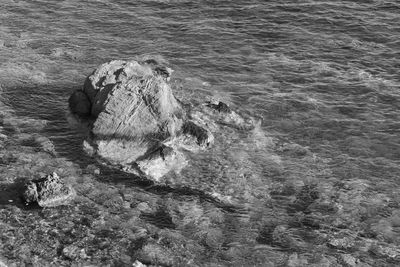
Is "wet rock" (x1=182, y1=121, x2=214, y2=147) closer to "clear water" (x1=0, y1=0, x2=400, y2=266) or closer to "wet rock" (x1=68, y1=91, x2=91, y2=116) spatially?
"clear water" (x1=0, y1=0, x2=400, y2=266)

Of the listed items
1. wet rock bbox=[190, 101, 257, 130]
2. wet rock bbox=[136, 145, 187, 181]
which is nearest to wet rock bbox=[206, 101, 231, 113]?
wet rock bbox=[190, 101, 257, 130]

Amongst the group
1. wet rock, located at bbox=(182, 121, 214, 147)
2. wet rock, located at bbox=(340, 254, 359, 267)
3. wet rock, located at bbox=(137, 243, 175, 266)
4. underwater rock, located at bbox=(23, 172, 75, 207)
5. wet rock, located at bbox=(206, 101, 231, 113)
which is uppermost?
wet rock, located at bbox=(206, 101, 231, 113)

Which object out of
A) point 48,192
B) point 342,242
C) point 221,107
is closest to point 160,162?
point 48,192

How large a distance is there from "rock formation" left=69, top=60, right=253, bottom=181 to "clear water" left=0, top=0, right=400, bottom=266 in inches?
34.7

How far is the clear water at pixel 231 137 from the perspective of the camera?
67.0 ft

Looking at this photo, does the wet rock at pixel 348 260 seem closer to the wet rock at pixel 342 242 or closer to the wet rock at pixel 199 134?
the wet rock at pixel 342 242

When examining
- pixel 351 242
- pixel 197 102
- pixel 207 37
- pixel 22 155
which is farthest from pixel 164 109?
pixel 207 37

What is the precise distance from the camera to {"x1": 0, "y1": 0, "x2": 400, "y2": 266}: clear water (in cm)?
2042

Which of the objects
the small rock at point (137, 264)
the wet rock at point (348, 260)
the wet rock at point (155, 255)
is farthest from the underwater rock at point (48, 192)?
the wet rock at point (348, 260)

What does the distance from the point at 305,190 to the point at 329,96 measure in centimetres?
1041

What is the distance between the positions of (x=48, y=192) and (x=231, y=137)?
34.0 feet

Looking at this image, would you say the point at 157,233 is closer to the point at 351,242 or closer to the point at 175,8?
the point at 351,242

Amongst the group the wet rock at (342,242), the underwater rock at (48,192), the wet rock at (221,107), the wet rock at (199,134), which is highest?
the wet rock at (221,107)

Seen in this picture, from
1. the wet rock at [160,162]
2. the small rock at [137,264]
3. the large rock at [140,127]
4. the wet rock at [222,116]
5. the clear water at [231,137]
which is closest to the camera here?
the small rock at [137,264]
